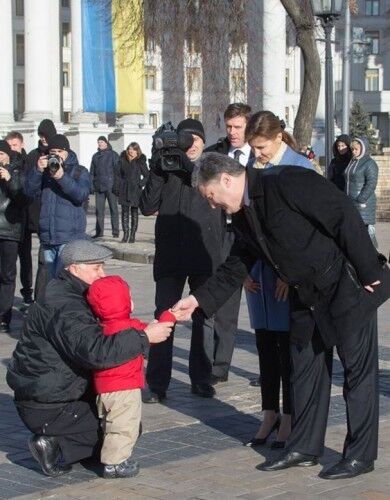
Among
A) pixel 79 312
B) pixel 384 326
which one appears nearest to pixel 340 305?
pixel 79 312

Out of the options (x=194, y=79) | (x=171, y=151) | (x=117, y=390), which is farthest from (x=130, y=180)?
(x=117, y=390)

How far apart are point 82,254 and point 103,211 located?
61.3 feet

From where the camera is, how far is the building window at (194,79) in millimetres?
31466

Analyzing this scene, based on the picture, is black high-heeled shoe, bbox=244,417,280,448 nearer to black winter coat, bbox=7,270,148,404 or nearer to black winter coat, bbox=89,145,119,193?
black winter coat, bbox=7,270,148,404

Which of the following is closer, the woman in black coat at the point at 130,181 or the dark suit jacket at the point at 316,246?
the dark suit jacket at the point at 316,246

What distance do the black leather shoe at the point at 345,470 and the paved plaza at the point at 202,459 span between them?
0.13 ft

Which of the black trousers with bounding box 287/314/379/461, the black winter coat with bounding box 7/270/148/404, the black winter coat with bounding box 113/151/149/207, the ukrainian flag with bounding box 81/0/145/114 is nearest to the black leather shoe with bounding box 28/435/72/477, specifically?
the black winter coat with bounding box 7/270/148/404

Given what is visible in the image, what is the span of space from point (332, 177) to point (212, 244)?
9.67 metres

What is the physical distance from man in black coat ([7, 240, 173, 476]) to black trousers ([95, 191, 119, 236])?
18.1m

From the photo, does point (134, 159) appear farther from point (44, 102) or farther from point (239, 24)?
point (44, 102)

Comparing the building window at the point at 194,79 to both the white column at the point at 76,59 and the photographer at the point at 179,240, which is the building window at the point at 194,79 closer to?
the photographer at the point at 179,240

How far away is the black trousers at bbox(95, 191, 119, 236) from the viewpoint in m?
25.2

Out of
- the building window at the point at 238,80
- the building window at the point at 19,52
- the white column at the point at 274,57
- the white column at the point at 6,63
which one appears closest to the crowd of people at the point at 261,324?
the building window at the point at 238,80

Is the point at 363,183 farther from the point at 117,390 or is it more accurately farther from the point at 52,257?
the point at 117,390
